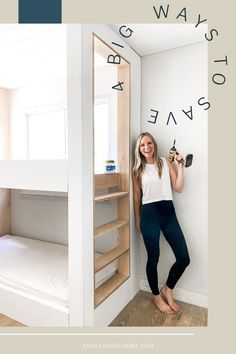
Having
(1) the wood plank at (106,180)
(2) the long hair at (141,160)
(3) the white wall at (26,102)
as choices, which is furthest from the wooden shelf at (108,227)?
(3) the white wall at (26,102)

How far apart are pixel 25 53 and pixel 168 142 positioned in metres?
1.49

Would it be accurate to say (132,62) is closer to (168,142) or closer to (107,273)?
(168,142)

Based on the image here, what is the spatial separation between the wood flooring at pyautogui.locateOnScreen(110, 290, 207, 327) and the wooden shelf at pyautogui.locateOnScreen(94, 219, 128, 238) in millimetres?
676

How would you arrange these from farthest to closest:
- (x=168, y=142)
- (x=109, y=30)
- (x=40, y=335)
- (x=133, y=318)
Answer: (x=168, y=142) → (x=133, y=318) → (x=109, y=30) → (x=40, y=335)

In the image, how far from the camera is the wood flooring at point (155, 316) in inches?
65.4

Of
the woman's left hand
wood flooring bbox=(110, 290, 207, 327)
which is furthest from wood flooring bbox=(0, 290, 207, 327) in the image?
the woman's left hand

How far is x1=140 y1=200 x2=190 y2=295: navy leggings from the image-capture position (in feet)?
5.96

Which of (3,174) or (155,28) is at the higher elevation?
(155,28)

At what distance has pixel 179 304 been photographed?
1.90 metres

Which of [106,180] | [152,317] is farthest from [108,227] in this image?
[152,317]

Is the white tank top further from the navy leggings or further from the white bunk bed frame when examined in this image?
the white bunk bed frame

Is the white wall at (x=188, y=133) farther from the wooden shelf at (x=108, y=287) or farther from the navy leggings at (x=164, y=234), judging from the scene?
the wooden shelf at (x=108, y=287)

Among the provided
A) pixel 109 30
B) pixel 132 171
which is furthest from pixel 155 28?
pixel 132 171

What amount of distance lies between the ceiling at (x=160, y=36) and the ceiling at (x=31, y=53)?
0.53 meters
